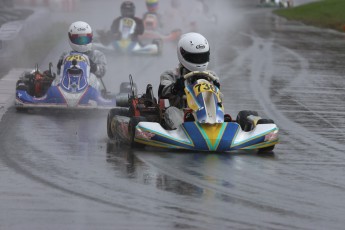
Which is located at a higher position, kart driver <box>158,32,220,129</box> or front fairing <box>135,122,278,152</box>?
kart driver <box>158,32,220,129</box>

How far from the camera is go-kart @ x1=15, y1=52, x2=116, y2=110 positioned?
16109 mm

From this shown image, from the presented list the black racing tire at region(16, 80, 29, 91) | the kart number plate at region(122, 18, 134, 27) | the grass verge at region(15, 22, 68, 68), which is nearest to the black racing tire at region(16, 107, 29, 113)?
the black racing tire at region(16, 80, 29, 91)

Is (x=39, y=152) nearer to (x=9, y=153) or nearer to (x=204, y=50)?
(x=9, y=153)

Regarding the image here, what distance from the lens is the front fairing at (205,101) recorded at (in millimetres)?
12156

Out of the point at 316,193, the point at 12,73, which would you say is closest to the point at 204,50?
the point at 316,193

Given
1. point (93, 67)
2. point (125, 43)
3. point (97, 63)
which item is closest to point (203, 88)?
point (93, 67)

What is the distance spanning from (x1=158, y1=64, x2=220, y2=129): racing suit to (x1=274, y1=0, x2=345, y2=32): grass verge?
22874mm

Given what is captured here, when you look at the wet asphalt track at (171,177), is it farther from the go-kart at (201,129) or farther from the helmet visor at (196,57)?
the helmet visor at (196,57)

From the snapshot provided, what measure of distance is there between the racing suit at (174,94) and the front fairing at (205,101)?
0.61ft

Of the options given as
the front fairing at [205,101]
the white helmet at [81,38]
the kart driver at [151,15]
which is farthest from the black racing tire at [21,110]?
the kart driver at [151,15]

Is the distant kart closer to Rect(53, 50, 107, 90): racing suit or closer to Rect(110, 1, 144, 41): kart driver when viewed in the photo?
Rect(110, 1, 144, 41): kart driver

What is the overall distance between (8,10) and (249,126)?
23.1 meters

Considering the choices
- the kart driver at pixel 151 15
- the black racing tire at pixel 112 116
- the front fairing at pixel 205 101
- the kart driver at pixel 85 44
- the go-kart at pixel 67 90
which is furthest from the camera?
the kart driver at pixel 151 15

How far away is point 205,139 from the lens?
11.9 meters
